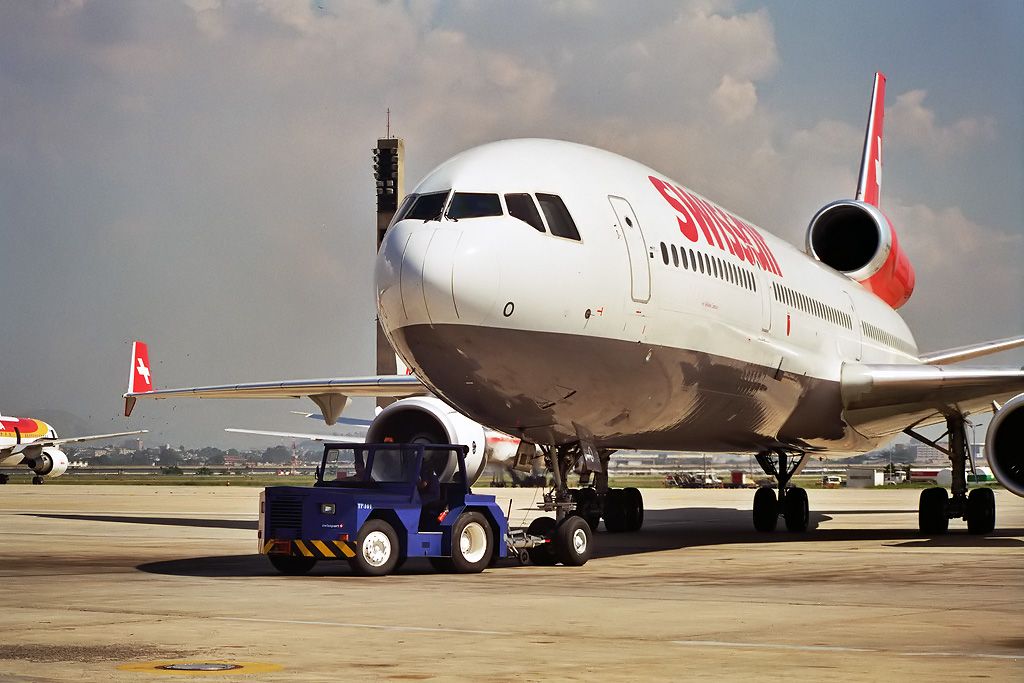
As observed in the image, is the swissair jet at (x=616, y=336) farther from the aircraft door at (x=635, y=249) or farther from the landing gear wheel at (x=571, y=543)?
the landing gear wheel at (x=571, y=543)

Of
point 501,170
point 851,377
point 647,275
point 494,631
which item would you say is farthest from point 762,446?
point 494,631

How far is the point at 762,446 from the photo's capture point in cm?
2050

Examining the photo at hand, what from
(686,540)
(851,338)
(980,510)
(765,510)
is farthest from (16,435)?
(980,510)

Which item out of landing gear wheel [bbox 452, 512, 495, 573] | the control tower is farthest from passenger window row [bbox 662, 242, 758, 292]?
the control tower

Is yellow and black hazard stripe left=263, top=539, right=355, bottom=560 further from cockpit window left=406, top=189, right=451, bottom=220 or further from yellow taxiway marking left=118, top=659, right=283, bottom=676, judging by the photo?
yellow taxiway marking left=118, top=659, right=283, bottom=676

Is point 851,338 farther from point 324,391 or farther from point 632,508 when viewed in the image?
point 324,391

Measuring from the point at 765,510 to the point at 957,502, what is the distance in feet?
11.6

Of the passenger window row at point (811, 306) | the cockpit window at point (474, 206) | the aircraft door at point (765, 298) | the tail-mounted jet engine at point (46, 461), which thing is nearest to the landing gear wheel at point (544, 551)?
the cockpit window at point (474, 206)

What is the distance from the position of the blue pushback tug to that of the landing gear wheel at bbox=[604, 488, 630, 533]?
26.9ft

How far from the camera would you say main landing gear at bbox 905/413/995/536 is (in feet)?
70.4

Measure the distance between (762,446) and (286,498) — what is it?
30.4 feet

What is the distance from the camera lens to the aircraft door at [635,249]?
1389cm

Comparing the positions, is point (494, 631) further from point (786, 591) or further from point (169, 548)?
point (169, 548)

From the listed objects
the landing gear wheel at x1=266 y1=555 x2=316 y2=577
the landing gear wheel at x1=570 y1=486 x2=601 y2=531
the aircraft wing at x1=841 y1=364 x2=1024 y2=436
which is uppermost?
the aircraft wing at x1=841 y1=364 x2=1024 y2=436
